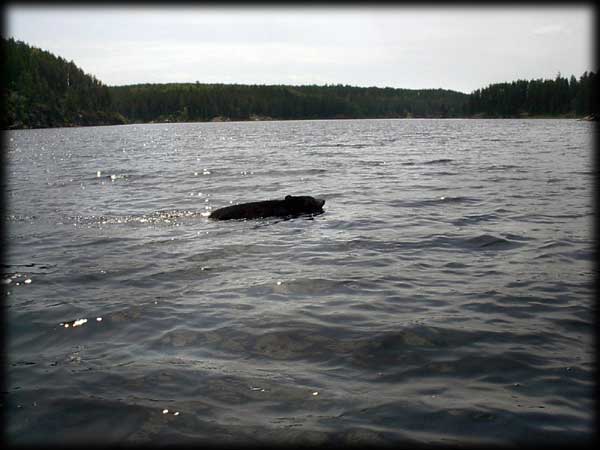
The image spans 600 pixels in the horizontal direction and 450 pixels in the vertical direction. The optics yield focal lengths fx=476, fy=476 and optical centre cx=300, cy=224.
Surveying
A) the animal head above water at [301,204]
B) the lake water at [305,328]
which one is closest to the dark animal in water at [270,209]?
the animal head above water at [301,204]

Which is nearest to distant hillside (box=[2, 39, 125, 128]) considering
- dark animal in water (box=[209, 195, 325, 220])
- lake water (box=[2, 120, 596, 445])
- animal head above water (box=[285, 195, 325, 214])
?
dark animal in water (box=[209, 195, 325, 220])

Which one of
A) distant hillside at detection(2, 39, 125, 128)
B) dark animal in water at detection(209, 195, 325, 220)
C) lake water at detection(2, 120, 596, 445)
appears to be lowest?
lake water at detection(2, 120, 596, 445)

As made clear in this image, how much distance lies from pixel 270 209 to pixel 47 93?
505ft

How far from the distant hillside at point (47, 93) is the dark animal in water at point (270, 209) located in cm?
12289

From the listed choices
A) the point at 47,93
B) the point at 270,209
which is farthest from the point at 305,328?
the point at 47,93

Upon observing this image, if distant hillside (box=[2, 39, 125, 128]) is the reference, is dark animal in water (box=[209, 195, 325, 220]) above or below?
below

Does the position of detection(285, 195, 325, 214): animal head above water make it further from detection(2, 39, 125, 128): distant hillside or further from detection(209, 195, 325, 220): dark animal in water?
detection(2, 39, 125, 128): distant hillside

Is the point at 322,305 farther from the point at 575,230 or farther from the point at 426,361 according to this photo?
the point at 575,230

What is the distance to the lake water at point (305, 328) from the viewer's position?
443 centimetres

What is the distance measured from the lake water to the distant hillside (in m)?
126

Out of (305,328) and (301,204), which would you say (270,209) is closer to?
(301,204)

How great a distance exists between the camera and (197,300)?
302 inches

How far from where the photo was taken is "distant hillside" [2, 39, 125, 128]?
417 feet

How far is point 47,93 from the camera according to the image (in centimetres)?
14338
